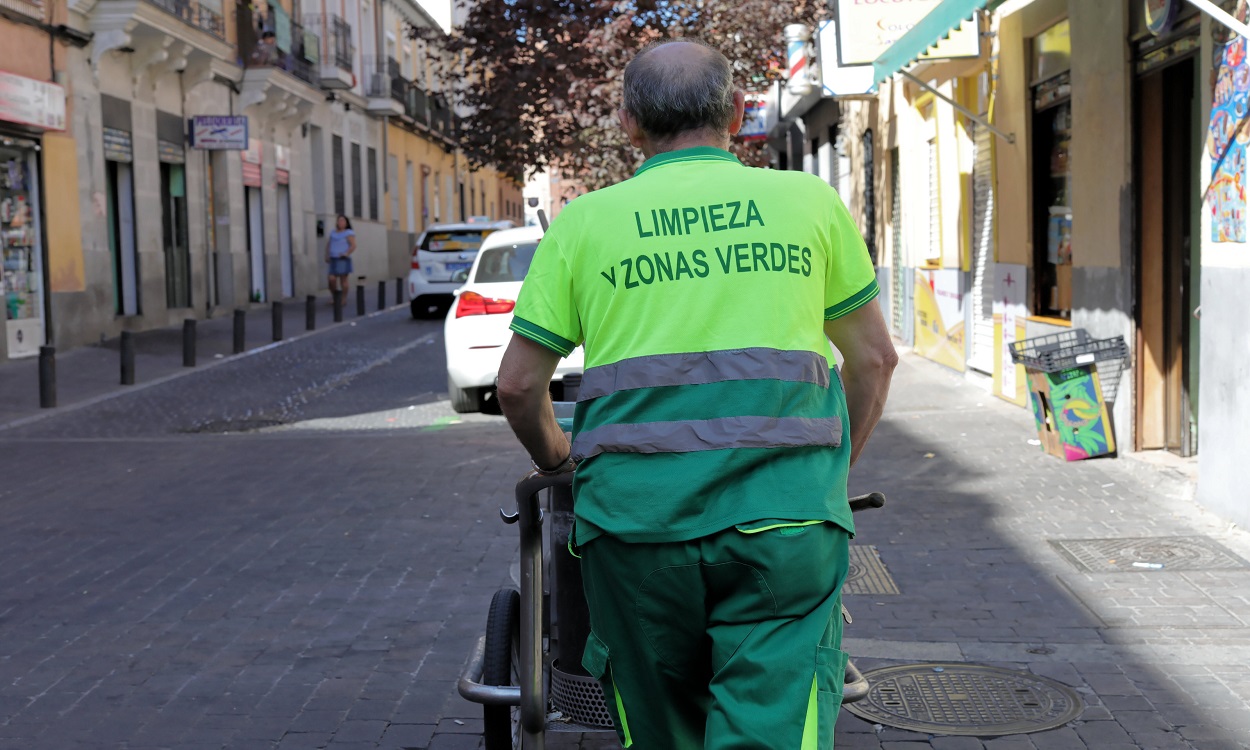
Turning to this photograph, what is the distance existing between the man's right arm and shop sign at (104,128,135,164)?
20.2m

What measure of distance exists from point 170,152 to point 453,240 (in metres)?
4.80

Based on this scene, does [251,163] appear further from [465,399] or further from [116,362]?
[465,399]

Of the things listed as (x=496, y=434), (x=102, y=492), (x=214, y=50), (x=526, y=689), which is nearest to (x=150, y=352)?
(x=214, y=50)

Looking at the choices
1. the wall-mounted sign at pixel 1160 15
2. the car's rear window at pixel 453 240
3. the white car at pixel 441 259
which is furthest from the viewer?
the car's rear window at pixel 453 240

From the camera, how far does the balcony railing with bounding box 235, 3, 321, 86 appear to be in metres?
27.8

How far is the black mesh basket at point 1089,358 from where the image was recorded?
363 inches

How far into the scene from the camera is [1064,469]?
352 inches

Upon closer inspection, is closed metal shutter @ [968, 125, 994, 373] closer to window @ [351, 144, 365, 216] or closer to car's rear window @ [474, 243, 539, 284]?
car's rear window @ [474, 243, 539, 284]

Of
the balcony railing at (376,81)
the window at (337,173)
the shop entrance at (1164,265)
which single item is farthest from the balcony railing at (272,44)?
the shop entrance at (1164,265)

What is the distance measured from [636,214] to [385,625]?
3489mm

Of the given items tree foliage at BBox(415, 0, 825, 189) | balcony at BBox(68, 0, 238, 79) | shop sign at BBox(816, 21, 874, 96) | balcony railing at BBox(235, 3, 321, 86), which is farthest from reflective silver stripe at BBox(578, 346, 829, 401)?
balcony railing at BBox(235, 3, 321, 86)

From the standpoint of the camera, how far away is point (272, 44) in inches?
1118

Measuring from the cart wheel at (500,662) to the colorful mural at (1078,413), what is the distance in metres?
6.28

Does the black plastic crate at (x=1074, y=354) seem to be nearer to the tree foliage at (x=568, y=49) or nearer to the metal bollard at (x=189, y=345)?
the metal bollard at (x=189, y=345)
